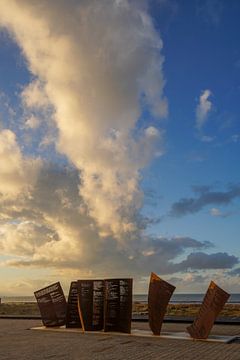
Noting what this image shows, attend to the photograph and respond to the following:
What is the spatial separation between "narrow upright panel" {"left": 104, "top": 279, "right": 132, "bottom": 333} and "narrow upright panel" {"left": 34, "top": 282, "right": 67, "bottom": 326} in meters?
3.00

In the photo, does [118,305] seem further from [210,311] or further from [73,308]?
[210,311]

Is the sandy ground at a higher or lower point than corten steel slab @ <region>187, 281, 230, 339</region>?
lower

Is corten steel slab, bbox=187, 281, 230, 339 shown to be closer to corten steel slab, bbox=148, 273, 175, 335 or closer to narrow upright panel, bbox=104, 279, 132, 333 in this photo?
corten steel slab, bbox=148, 273, 175, 335

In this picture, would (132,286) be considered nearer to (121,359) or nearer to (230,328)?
(230,328)

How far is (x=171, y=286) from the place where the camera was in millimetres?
14508

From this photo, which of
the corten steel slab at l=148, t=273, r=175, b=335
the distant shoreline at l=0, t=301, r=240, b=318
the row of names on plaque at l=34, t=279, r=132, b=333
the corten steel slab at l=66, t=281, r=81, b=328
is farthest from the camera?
the distant shoreline at l=0, t=301, r=240, b=318

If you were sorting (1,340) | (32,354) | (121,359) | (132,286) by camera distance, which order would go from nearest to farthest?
(121,359) < (32,354) < (1,340) < (132,286)

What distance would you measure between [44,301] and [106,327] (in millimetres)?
3638

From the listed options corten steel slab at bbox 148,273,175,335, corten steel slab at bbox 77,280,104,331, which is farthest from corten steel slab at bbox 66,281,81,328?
corten steel slab at bbox 148,273,175,335

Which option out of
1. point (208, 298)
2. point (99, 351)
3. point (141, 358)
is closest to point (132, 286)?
point (208, 298)

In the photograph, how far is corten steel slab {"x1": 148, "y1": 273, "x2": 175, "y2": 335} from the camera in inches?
572

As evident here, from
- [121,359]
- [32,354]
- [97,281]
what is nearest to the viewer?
[121,359]

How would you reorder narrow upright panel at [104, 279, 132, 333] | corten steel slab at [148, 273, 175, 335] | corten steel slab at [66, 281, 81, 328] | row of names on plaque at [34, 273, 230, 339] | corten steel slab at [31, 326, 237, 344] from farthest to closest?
corten steel slab at [66, 281, 81, 328], narrow upright panel at [104, 279, 132, 333], corten steel slab at [148, 273, 175, 335], row of names on plaque at [34, 273, 230, 339], corten steel slab at [31, 326, 237, 344]

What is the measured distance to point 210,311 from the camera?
13.4 meters
